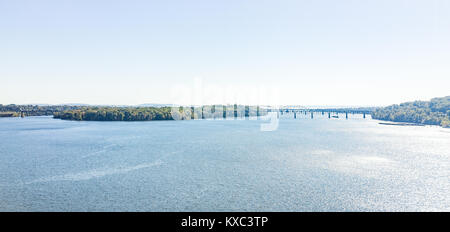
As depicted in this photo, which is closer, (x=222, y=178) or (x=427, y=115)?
(x=222, y=178)

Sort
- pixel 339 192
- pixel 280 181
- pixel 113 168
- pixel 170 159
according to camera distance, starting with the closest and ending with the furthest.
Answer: pixel 339 192 → pixel 280 181 → pixel 113 168 → pixel 170 159

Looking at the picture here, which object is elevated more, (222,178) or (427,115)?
(427,115)

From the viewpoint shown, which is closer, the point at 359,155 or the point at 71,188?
the point at 71,188

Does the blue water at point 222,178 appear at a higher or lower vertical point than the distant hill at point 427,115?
lower

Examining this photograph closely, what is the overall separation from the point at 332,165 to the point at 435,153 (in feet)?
64.0

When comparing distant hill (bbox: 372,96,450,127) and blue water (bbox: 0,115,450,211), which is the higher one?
distant hill (bbox: 372,96,450,127)

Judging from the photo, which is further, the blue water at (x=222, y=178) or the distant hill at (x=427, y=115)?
the distant hill at (x=427, y=115)

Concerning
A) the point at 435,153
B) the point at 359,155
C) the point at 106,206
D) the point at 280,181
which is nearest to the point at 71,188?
the point at 106,206

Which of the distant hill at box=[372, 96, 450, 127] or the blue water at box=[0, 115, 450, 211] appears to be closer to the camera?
the blue water at box=[0, 115, 450, 211]
